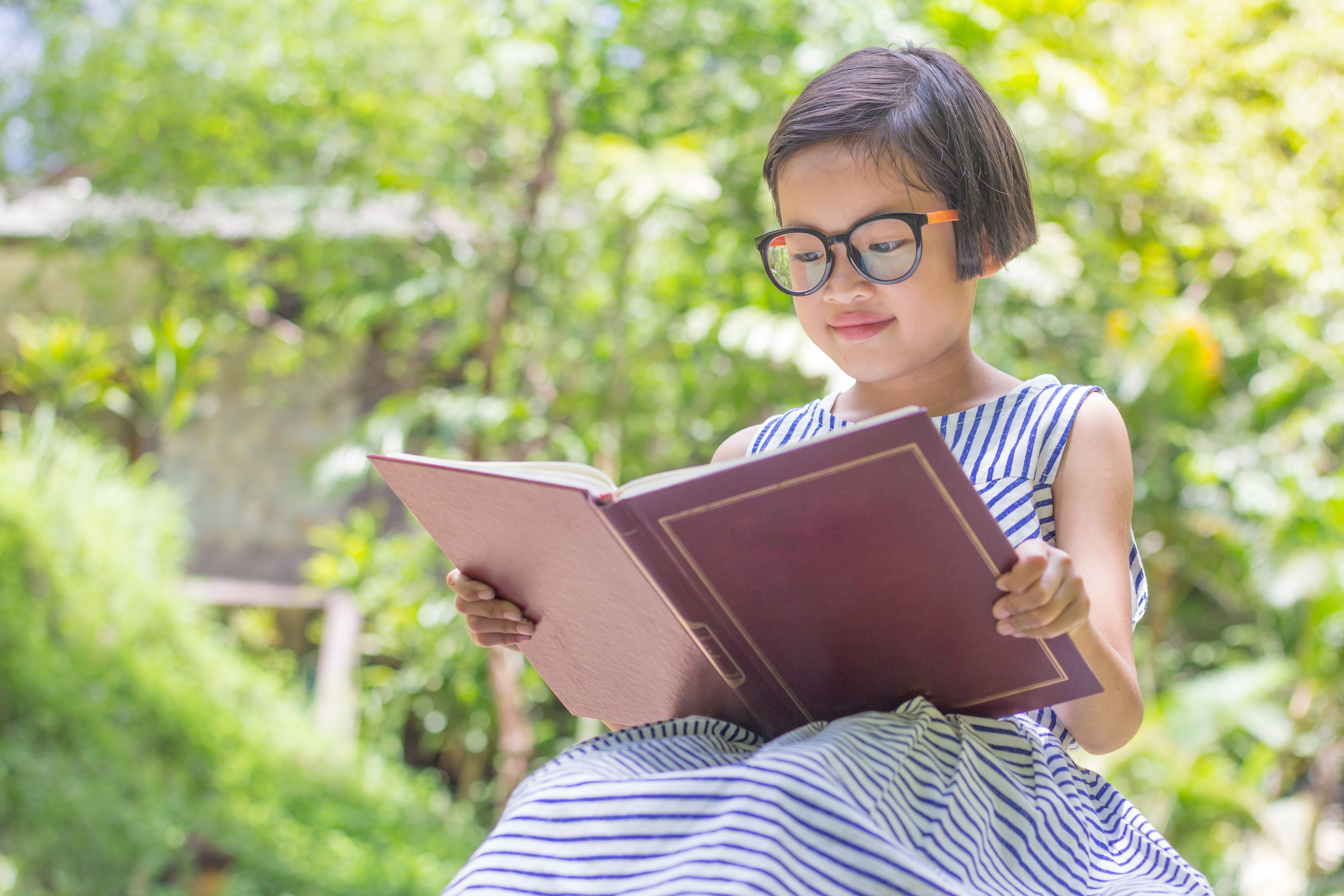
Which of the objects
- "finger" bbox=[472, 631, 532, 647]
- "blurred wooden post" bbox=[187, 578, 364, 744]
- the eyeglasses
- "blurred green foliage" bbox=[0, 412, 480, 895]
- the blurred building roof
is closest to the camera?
the eyeglasses

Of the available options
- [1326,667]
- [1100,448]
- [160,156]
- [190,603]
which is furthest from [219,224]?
[1326,667]

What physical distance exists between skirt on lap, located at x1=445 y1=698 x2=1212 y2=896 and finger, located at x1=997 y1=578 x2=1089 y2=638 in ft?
0.44

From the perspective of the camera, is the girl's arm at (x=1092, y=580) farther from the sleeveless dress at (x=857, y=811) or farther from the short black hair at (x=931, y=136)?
the short black hair at (x=931, y=136)

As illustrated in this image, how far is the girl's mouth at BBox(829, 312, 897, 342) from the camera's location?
105 cm

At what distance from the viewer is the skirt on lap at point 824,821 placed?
A: 0.69 metres

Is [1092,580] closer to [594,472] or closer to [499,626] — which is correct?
[594,472]

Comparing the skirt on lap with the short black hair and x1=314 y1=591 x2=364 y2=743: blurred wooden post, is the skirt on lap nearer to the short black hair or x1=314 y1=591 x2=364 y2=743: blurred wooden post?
the short black hair

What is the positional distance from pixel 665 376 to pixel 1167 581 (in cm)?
259

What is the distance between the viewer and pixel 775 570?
2.76 feet

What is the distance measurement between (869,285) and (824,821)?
54cm

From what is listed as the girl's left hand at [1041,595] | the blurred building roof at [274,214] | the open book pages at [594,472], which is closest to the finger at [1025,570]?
the girl's left hand at [1041,595]

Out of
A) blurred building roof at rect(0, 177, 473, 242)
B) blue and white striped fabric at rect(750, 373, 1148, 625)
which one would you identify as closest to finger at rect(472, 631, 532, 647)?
blue and white striped fabric at rect(750, 373, 1148, 625)

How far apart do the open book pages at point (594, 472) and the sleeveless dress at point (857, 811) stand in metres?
0.22

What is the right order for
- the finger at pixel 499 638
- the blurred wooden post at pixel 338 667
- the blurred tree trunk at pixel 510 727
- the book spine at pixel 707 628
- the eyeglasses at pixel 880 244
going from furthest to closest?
the blurred wooden post at pixel 338 667
the blurred tree trunk at pixel 510 727
the finger at pixel 499 638
the eyeglasses at pixel 880 244
the book spine at pixel 707 628
